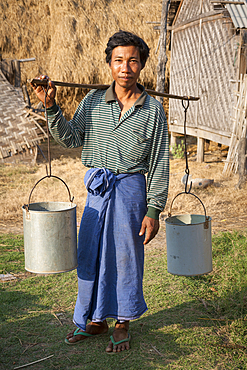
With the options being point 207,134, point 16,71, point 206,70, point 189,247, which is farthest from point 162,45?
point 189,247

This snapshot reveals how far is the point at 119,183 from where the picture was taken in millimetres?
2152

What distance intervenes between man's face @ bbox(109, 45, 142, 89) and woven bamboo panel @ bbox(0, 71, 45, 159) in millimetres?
6332

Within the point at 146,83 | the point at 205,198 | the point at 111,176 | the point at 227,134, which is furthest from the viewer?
the point at 146,83

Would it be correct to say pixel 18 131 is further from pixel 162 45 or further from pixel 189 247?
pixel 189 247

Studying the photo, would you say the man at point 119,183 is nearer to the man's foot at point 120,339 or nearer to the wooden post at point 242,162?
the man's foot at point 120,339

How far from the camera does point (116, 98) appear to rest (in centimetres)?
219

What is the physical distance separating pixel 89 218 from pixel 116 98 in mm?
705

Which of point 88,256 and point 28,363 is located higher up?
point 88,256

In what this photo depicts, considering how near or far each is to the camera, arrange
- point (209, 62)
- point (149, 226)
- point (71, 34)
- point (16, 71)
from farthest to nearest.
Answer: point (71, 34) → point (16, 71) → point (209, 62) → point (149, 226)

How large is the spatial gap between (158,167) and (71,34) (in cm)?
959

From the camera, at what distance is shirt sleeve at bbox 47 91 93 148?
2006 mm

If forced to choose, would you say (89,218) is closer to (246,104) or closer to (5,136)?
(246,104)

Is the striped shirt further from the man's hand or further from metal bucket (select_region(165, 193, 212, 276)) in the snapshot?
metal bucket (select_region(165, 193, 212, 276))

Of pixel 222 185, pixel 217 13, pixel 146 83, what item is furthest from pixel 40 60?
pixel 222 185
